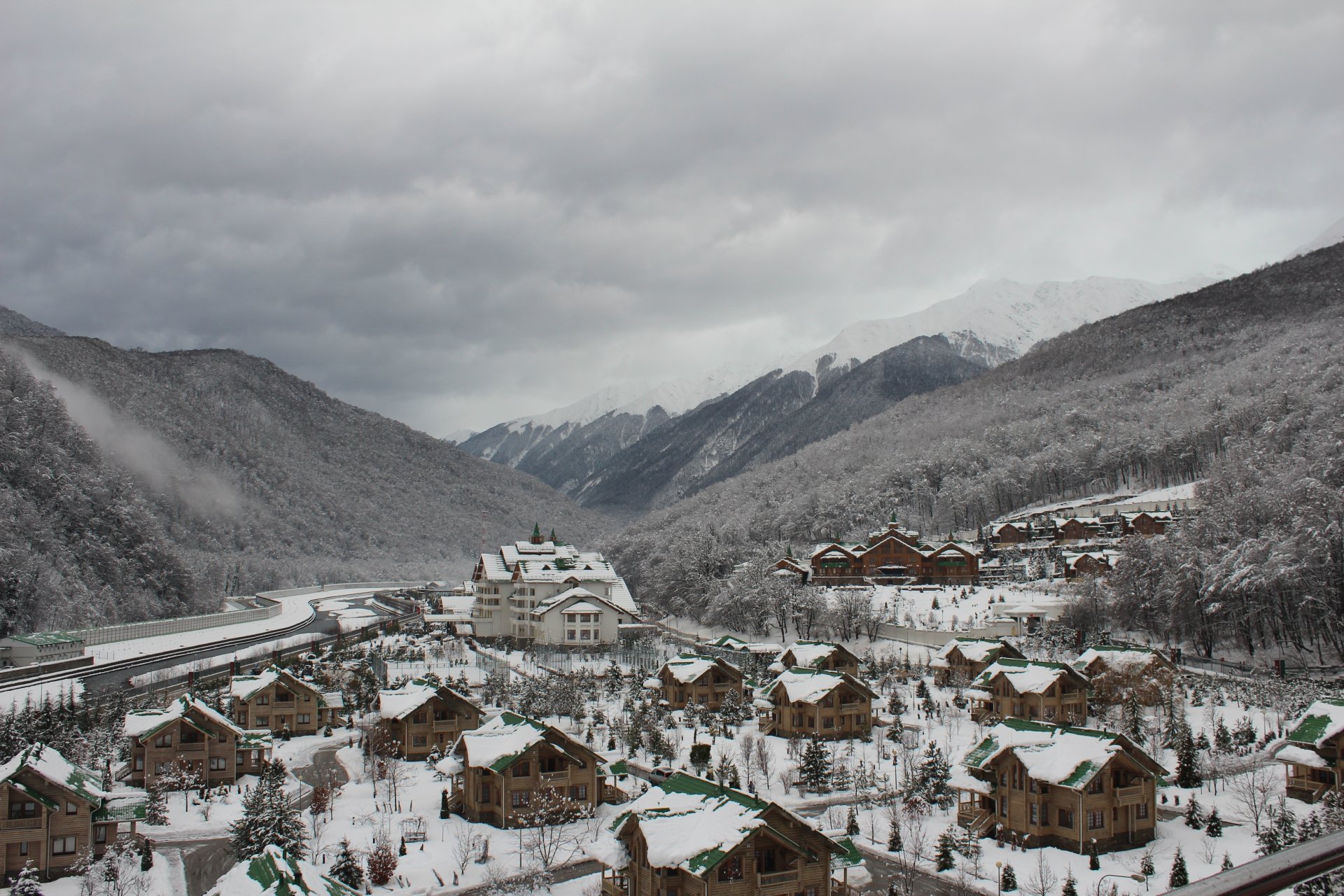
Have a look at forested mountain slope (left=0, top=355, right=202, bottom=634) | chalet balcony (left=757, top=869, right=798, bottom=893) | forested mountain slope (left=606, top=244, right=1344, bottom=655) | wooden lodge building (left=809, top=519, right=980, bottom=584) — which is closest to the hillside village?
chalet balcony (left=757, top=869, right=798, bottom=893)

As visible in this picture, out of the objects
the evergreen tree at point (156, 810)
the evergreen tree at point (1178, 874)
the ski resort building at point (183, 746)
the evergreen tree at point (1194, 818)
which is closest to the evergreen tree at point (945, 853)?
the evergreen tree at point (1178, 874)

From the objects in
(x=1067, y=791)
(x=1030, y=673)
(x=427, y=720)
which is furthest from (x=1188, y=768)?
(x=427, y=720)

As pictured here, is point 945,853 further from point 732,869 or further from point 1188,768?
point 1188,768

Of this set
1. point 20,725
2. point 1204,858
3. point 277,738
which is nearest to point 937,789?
point 1204,858

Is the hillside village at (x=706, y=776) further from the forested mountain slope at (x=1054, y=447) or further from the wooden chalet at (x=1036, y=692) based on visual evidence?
the forested mountain slope at (x=1054, y=447)

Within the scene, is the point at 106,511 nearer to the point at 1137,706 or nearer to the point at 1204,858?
the point at 1137,706

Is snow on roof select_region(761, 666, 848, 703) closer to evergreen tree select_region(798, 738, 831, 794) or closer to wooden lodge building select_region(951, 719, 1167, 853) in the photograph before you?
evergreen tree select_region(798, 738, 831, 794)
